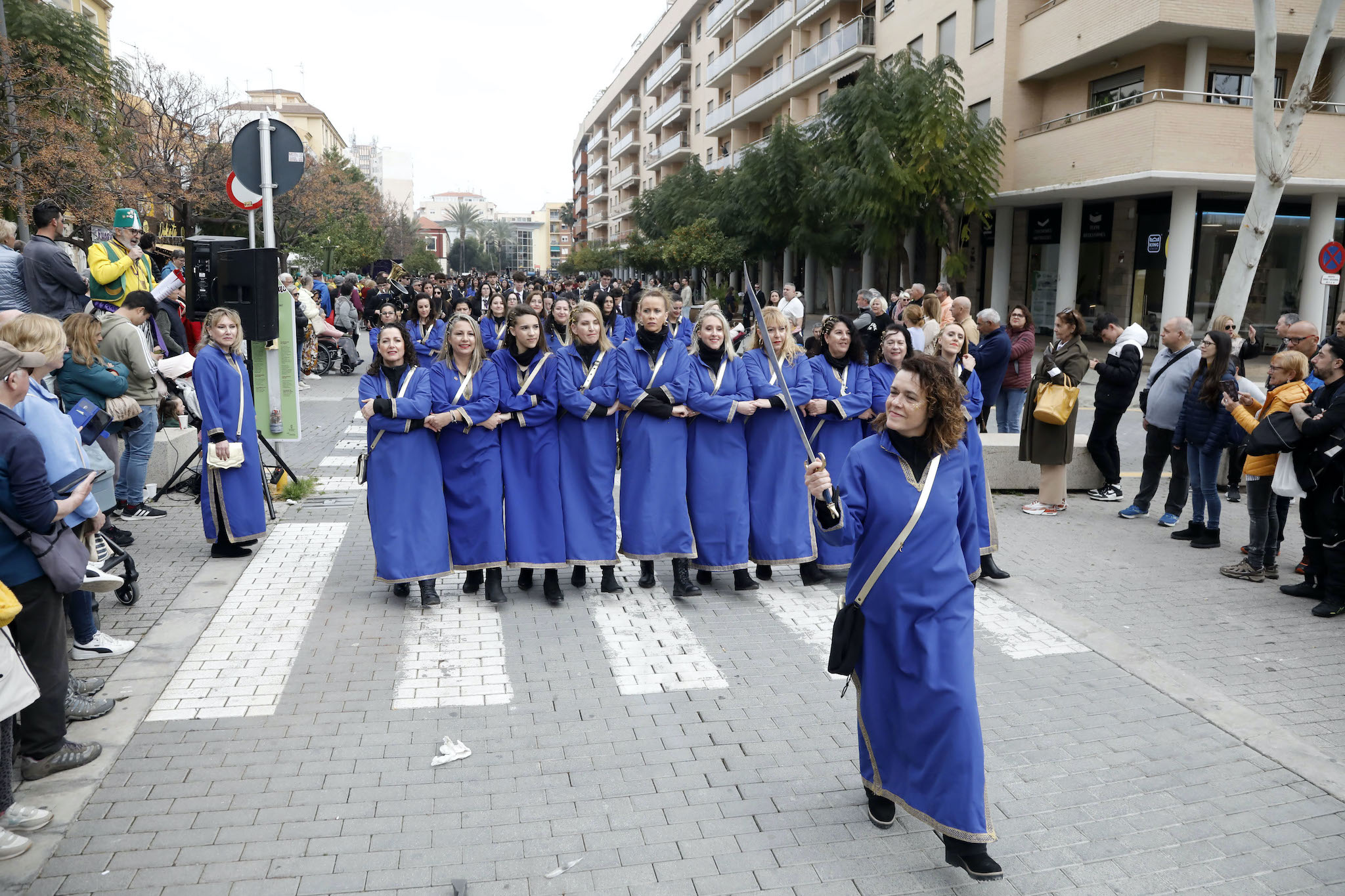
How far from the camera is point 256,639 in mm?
6230

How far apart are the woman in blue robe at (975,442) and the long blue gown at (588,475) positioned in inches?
95.3

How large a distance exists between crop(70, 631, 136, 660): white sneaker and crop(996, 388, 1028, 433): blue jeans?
9.79 meters

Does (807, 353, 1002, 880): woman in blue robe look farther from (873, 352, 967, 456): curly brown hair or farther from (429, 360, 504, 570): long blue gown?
(429, 360, 504, 570): long blue gown

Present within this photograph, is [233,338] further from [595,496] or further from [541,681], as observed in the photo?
[541,681]

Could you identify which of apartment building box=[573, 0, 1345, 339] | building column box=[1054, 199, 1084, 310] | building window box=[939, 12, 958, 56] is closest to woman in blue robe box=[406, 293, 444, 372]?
apartment building box=[573, 0, 1345, 339]

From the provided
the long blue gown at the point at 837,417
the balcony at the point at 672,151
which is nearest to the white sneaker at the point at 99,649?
the long blue gown at the point at 837,417

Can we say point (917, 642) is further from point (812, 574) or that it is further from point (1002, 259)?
point (1002, 259)

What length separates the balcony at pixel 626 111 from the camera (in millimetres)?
83188

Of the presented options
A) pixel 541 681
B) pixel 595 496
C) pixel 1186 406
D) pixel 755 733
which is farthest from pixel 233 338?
pixel 1186 406

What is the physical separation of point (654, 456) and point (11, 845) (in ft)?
14.3

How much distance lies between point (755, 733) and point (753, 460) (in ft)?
9.36

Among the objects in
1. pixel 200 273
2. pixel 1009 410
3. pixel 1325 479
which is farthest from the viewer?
pixel 1009 410

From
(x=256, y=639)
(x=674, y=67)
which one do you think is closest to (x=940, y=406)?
(x=256, y=639)

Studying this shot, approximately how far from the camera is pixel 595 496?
23.6 feet
